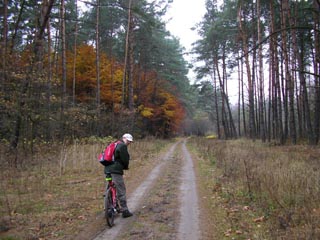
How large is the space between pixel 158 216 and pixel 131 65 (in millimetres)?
19023

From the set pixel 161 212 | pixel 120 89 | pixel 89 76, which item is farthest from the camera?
pixel 120 89

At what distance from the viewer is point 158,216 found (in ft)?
22.7

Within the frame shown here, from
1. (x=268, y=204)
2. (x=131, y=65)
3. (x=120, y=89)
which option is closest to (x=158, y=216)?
(x=268, y=204)

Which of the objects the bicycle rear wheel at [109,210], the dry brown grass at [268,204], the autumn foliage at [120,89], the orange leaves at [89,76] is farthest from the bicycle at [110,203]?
the orange leaves at [89,76]

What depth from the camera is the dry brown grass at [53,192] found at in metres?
6.18

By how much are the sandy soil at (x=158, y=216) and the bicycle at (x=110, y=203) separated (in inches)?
7.2

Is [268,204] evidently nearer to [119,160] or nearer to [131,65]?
[119,160]

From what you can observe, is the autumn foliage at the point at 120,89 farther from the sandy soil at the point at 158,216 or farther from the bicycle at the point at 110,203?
the bicycle at the point at 110,203

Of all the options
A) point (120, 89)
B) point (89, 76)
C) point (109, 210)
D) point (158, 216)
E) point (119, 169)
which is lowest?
point (158, 216)

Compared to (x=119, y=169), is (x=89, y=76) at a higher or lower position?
higher

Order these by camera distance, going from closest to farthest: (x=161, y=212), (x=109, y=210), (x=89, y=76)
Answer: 1. (x=109, y=210)
2. (x=161, y=212)
3. (x=89, y=76)

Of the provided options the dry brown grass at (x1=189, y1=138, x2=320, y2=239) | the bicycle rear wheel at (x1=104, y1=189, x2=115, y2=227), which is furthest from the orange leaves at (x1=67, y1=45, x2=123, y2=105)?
the bicycle rear wheel at (x1=104, y1=189, x2=115, y2=227)

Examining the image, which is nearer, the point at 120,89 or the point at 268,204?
the point at 268,204

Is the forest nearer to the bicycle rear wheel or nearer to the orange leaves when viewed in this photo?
the orange leaves
